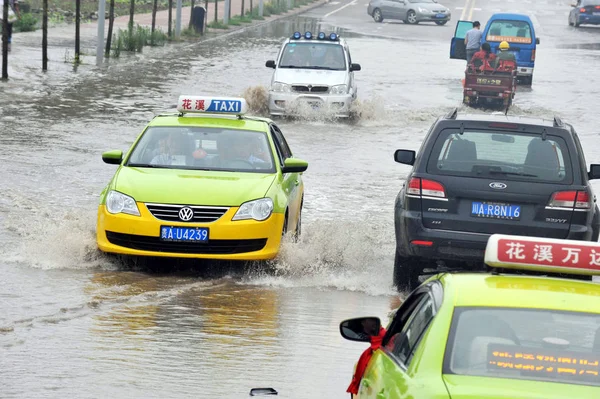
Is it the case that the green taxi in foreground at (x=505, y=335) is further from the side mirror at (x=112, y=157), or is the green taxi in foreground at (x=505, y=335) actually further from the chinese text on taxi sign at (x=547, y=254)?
the side mirror at (x=112, y=157)

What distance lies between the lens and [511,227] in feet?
35.9

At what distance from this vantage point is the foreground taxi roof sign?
550 centimetres

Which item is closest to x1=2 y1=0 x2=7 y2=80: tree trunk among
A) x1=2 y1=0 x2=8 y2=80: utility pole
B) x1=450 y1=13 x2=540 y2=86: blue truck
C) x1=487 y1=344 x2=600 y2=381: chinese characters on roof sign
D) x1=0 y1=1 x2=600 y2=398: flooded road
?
x1=2 y1=0 x2=8 y2=80: utility pole

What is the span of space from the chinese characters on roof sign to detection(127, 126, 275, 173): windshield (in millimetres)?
8009

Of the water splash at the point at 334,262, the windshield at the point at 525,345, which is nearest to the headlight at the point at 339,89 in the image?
the water splash at the point at 334,262

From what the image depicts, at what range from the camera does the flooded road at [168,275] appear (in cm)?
859

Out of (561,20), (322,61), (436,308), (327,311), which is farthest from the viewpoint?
(561,20)

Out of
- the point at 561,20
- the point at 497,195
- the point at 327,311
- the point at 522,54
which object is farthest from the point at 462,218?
the point at 561,20

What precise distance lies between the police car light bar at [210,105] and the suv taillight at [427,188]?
331 centimetres

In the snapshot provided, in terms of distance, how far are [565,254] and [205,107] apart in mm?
8689

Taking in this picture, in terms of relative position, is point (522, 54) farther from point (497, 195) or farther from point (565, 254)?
point (565, 254)

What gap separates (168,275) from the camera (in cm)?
1208

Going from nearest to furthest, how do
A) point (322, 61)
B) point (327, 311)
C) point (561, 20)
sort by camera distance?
point (327, 311), point (322, 61), point (561, 20)

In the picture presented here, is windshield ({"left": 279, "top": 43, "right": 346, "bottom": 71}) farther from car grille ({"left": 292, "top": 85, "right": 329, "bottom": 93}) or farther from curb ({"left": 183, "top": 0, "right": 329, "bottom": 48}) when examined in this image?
curb ({"left": 183, "top": 0, "right": 329, "bottom": 48})
